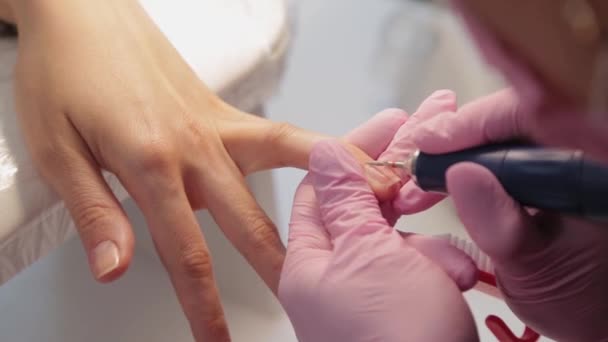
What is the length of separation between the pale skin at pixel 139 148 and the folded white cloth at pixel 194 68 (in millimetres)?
20

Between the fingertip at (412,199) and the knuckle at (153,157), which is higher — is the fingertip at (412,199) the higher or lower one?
the lower one

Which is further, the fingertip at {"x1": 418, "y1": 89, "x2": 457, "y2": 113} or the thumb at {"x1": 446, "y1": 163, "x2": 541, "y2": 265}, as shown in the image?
the fingertip at {"x1": 418, "y1": 89, "x2": 457, "y2": 113}

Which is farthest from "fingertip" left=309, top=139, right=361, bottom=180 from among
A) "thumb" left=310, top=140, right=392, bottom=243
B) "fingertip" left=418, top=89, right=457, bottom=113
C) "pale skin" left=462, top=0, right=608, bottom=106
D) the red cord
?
"pale skin" left=462, top=0, right=608, bottom=106

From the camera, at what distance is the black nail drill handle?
0.43 metres

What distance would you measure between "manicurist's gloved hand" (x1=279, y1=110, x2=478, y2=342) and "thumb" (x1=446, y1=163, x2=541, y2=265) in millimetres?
42

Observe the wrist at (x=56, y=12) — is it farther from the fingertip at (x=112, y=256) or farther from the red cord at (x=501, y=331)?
the red cord at (x=501, y=331)

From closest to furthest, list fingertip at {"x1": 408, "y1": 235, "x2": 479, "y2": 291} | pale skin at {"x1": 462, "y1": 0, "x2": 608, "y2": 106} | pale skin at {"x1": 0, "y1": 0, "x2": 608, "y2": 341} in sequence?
pale skin at {"x1": 462, "y1": 0, "x2": 608, "y2": 106}
fingertip at {"x1": 408, "y1": 235, "x2": 479, "y2": 291}
pale skin at {"x1": 0, "y1": 0, "x2": 608, "y2": 341}

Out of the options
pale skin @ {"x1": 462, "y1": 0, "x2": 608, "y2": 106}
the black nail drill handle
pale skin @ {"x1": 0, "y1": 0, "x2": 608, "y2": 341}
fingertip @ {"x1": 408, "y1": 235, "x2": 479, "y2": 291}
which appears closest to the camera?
pale skin @ {"x1": 462, "y1": 0, "x2": 608, "y2": 106}

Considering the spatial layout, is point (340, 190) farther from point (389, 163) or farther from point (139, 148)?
point (139, 148)

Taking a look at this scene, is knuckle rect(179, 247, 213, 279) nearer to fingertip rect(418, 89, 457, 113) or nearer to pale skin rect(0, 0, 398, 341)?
pale skin rect(0, 0, 398, 341)

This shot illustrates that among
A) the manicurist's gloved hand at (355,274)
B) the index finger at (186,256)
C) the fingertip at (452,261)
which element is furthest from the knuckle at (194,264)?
the fingertip at (452,261)

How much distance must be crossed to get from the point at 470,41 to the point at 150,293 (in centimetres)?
88

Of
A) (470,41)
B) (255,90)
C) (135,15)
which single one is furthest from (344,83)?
(470,41)

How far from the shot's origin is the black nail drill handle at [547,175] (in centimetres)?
43
